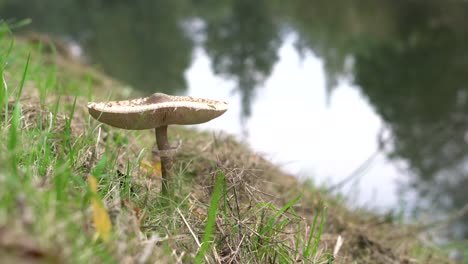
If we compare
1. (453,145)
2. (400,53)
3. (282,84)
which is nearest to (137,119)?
(282,84)

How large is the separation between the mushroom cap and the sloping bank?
0.12m

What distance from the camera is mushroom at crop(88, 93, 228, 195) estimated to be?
1810 mm

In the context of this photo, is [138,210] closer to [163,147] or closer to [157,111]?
[157,111]

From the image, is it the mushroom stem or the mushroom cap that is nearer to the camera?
the mushroom cap

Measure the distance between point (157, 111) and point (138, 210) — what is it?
49cm

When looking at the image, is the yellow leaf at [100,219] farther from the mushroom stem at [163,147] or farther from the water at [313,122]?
the water at [313,122]

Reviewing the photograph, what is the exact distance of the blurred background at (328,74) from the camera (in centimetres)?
781

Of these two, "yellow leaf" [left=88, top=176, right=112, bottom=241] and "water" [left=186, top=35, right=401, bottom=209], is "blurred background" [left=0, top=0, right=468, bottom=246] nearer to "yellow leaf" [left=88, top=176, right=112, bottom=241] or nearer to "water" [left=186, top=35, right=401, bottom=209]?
"water" [left=186, top=35, right=401, bottom=209]

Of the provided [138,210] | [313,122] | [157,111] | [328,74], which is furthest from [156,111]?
[328,74]

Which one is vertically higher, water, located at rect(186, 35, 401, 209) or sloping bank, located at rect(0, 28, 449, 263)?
water, located at rect(186, 35, 401, 209)

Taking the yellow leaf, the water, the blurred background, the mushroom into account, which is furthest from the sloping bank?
the water

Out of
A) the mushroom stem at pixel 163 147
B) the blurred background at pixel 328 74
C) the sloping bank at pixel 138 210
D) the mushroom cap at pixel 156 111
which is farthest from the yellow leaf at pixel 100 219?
the blurred background at pixel 328 74

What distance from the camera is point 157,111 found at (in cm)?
185

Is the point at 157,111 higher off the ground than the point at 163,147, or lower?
A: higher
